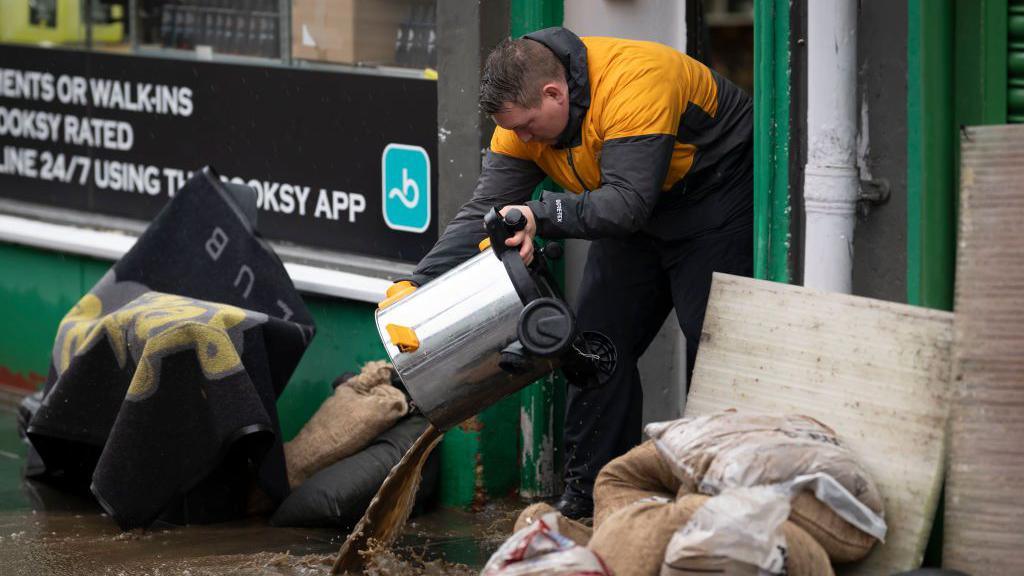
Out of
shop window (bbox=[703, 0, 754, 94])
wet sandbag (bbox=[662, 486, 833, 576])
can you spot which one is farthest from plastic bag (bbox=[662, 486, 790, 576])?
shop window (bbox=[703, 0, 754, 94])

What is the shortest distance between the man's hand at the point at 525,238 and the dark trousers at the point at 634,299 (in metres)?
0.68

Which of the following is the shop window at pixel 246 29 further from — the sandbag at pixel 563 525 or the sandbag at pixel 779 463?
the sandbag at pixel 779 463

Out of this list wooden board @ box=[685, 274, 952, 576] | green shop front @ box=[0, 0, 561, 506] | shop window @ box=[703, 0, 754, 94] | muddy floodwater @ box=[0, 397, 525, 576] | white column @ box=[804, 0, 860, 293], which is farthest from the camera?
shop window @ box=[703, 0, 754, 94]

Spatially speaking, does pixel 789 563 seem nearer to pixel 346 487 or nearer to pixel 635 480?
pixel 635 480

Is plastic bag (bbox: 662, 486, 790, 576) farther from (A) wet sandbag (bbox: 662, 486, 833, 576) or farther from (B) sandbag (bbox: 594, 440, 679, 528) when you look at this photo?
(B) sandbag (bbox: 594, 440, 679, 528)

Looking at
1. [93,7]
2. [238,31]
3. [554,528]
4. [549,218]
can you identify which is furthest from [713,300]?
[93,7]

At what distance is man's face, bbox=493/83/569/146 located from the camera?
4098 millimetres

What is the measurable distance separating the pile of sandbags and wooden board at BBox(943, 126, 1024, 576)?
20cm

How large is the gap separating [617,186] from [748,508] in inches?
41.3

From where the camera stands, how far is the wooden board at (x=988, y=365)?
341 centimetres

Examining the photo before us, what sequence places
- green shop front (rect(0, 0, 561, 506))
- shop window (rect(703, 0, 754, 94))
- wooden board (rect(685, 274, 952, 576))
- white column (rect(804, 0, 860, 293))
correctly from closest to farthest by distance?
wooden board (rect(685, 274, 952, 576)) → white column (rect(804, 0, 860, 293)) → green shop front (rect(0, 0, 561, 506)) → shop window (rect(703, 0, 754, 94))

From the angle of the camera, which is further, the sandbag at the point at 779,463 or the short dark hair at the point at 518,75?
the short dark hair at the point at 518,75

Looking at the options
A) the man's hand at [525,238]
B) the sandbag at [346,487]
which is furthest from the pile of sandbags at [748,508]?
the sandbag at [346,487]

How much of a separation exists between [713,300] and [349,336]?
199 centimetres
